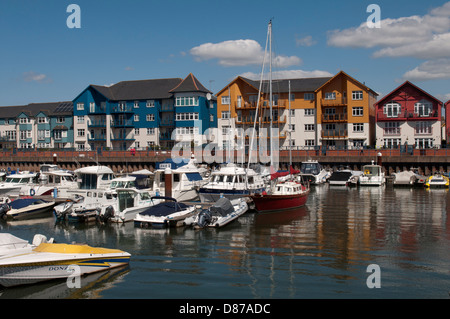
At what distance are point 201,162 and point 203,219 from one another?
4163cm

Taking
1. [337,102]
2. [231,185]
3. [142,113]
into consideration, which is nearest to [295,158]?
[337,102]

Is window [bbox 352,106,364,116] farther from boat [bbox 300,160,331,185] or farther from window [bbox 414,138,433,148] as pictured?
boat [bbox 300,160,331,185]

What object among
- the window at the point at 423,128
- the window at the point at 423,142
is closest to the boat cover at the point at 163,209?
the window at the point at 423,142

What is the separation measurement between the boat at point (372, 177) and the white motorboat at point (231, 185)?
20440 millimetres

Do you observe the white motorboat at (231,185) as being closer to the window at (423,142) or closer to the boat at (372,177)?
the boat at (372,177)

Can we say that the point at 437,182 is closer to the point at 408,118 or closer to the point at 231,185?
the point at 408,118

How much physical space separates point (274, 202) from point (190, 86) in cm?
5045

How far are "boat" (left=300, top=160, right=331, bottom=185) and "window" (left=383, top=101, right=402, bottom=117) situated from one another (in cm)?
1755

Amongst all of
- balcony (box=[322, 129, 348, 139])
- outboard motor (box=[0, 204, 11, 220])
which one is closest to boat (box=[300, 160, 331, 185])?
balcony (box=[322, 129, 348, 139])

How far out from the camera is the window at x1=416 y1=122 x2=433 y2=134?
6819 centimetres

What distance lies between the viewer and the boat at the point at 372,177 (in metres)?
53.3

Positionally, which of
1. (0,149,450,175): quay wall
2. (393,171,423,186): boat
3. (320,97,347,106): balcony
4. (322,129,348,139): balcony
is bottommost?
(393,171,423,186): boat
